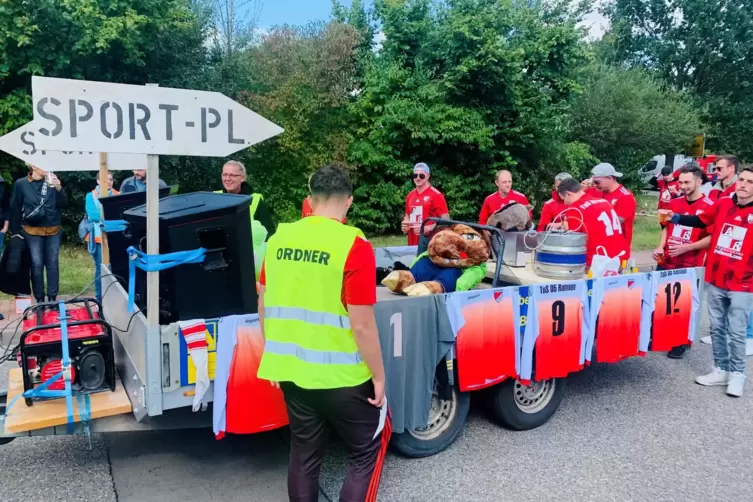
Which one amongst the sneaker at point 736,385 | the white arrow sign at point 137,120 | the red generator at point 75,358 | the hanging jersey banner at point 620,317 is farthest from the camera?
the sneaker at point 736,385

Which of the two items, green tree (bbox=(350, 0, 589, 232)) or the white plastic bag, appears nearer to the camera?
the white plastic bag

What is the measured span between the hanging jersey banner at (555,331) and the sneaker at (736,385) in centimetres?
181

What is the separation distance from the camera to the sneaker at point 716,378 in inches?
221

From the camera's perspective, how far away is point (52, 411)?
10.8 ft

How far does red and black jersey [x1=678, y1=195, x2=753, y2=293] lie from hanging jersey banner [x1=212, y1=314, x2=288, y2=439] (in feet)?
13.8

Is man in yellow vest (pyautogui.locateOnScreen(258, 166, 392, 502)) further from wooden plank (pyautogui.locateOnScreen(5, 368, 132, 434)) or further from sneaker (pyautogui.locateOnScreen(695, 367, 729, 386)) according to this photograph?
sneaker (pyautogui.locateOnScreen(695, 367, 729, 386))

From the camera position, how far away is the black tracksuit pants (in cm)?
268

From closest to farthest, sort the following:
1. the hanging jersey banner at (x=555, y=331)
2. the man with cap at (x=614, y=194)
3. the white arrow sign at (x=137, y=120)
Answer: the white arrow sign at (x=137, y=120) < the hanging jersey banner at (x=555, y=331) < the man with cap at (x=614, y=194)

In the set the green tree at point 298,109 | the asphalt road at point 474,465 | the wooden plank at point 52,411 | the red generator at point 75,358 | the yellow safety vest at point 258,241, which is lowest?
the asphalt road at point 474,465

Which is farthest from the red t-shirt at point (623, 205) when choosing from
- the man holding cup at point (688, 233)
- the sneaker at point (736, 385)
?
the sneaker at point (736, 385)

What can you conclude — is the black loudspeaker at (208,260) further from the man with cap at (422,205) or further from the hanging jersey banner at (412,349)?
the man with cap at (422,205)

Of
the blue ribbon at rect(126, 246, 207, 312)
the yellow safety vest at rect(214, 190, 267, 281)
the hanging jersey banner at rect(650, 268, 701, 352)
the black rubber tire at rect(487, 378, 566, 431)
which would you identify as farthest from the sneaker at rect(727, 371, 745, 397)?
the blue ribbon at rect(126, 246, 207, 312)

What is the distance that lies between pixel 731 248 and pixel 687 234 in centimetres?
110

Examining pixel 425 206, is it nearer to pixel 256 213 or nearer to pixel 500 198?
pixel 500 198
